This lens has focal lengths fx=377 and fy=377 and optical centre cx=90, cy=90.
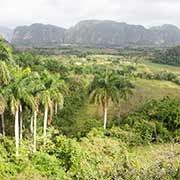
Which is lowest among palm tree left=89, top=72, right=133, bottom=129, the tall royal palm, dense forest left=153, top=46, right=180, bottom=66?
dense forest left=153, top=46, right=180, bottom=66

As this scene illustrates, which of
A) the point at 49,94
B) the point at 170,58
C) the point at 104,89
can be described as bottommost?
the point at 170,58

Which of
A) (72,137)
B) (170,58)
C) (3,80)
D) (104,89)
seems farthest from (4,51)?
(170,58)

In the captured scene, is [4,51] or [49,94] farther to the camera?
[49,94]

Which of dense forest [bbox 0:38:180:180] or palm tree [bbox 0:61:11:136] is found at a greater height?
palm tree [bbox 0:61:11:136]

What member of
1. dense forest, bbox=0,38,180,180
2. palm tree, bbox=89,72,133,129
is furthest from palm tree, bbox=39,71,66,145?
palm tree, bbox=89,72,133,129

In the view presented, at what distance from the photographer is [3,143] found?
2733cm

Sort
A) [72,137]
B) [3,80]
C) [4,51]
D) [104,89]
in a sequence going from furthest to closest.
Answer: [104,89] → [72,137] → [4,51] → [3,80]

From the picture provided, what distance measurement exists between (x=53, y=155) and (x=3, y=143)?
406cm

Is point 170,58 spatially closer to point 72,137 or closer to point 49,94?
point 72,137

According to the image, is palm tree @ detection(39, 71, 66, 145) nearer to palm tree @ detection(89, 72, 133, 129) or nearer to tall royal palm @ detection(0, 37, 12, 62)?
tall royal palm @ detection(0, 37, 12, 62)

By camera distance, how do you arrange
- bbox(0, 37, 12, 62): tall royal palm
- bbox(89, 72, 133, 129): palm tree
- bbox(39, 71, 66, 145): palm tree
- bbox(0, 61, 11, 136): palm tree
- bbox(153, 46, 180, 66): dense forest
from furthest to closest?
bbox(153, 46, 180, 66): dense forest < bbox(89, 72, 133, 129): palm tree < bbox(39, 71, 66, 145): palm tree < bbox(0, 37, 12, 62): tall royal palm < bbox(0, 61, 11, 136): palm tree

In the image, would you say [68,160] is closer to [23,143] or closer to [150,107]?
[23,143]

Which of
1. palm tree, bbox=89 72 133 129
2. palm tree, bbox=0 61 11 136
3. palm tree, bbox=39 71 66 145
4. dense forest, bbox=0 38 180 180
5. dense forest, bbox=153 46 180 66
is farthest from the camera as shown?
dense forest, bbox=153 46 180 66

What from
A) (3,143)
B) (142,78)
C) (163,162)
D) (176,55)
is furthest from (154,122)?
(176,55)
